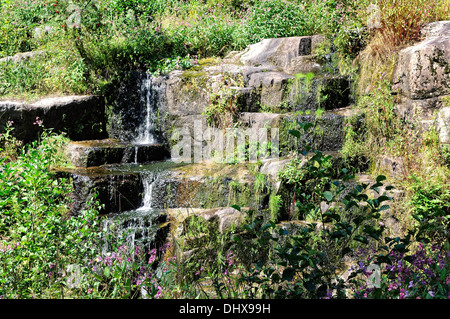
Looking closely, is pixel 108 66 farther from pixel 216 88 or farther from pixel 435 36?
pixel 435 36

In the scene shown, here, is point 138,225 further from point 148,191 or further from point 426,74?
point 426,74

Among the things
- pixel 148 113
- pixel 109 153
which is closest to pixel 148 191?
pixel 109 153

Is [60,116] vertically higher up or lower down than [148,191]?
higher up

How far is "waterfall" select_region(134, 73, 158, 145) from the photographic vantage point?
8398 mm

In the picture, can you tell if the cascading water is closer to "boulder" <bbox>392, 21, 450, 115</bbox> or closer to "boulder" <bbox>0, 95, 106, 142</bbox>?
"boulder" <bbox>0, 95, 106, 142</bbox>

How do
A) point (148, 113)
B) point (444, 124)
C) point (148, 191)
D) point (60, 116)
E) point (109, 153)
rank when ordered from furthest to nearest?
point (148, 113), point (60, 116), point (109, 153), point (148, 191), point (444, 124)

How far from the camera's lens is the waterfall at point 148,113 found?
27.6 feet

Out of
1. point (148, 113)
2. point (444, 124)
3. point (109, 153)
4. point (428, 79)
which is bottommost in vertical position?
point (109, 153)

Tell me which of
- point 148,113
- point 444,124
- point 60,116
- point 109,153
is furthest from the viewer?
point 148,113

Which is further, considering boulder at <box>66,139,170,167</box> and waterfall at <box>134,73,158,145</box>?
waterfall at <box>134,73,158,145</box>

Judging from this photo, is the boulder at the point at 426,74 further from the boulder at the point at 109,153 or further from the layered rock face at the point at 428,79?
the boulder at the point at 109,153

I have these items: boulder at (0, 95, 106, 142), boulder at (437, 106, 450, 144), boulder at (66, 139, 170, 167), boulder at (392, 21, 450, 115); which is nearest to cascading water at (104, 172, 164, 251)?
boulder at (66, 139, 170, 167)

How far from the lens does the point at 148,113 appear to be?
8.45 meters

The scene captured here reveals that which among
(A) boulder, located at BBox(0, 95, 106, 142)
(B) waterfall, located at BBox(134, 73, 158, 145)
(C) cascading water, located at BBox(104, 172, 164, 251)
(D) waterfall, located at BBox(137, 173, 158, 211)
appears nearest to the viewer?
(C) cascading water, located at BBox(104, 172, 164, 251)
